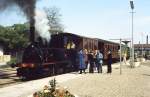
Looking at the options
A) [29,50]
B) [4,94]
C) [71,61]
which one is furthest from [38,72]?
[4,94]

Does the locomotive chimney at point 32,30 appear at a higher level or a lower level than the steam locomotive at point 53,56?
higher

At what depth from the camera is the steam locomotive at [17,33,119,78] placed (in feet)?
74.7

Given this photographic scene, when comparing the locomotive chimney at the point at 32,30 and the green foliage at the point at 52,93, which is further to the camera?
the locomotive chimney at the point at 32,30

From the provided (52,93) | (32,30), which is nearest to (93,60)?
(32,30)

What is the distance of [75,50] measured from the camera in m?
28.4

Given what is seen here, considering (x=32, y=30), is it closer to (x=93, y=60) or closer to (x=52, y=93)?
(x=93, y=60)

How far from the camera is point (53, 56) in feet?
82.6

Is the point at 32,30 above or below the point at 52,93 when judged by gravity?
above

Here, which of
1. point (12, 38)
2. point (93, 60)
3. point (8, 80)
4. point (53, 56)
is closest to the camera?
point (8, 80)

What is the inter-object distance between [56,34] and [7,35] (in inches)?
2195

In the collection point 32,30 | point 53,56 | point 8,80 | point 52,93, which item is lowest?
point 8,80

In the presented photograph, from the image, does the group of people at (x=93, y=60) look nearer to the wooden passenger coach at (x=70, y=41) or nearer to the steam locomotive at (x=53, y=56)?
the steam locomotive at (x=53, y=56)

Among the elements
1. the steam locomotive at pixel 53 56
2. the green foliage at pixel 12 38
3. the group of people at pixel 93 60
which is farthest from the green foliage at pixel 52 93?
the green foliage at pixel 12 38

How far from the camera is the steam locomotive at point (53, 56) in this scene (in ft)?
74.7
